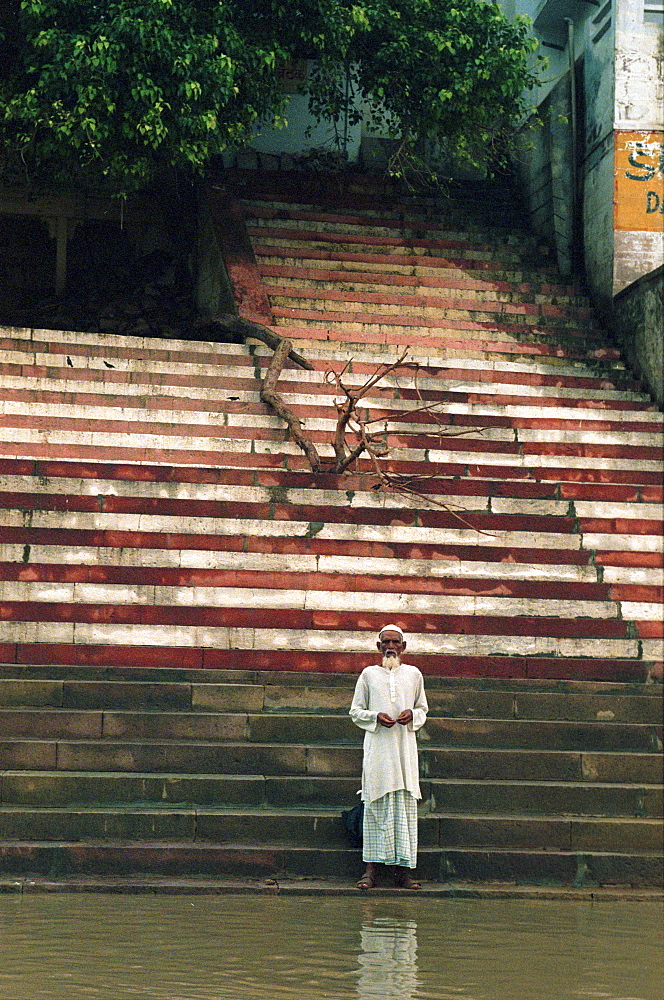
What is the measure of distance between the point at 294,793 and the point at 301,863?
60 cm

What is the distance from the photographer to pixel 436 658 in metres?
9.30

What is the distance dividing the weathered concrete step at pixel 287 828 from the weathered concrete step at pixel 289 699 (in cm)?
93

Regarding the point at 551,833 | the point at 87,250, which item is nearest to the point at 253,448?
the point at 551,833

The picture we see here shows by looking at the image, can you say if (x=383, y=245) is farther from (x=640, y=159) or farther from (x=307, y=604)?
(x=307, y=604)

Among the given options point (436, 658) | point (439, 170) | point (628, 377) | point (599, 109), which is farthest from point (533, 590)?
point (439, 170)

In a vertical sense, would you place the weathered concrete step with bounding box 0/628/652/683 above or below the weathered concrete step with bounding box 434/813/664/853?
above

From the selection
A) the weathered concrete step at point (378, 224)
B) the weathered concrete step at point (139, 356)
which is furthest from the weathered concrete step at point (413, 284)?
the weathered concrete step at point (139, 356)

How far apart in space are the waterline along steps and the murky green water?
641 mm

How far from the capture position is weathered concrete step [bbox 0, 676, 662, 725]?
8.47 m

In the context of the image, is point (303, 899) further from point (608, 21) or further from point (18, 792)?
point (608, 21)

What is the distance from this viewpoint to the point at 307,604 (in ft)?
31.7

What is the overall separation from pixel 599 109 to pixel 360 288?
4.11 meters

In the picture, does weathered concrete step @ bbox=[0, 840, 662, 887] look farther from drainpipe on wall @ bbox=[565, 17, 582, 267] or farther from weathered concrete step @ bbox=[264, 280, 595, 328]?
drainpipe on wall @ bbox=[565, 17, 582, 267]

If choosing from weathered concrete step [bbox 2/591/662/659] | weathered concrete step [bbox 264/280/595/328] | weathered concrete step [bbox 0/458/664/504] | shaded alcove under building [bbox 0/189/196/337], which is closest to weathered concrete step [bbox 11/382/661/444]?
weathered concrete step [bbox 0/458/664/504]
